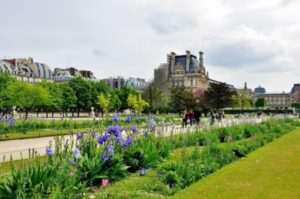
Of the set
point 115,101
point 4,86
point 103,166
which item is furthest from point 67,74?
point 103,166

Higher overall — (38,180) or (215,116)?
(215,116)

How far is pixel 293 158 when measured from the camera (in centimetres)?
1152

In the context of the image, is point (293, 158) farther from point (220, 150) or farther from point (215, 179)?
point (215, 179)

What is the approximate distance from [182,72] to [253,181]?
11210 centimetres

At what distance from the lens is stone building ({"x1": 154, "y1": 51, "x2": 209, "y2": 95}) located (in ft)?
381

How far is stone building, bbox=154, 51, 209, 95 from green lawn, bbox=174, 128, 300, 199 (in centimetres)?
10245

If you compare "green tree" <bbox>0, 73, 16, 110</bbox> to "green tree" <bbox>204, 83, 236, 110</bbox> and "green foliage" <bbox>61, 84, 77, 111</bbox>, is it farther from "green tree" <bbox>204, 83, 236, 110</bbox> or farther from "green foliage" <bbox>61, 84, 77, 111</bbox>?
"green tree" <bbox>204, 83, 236, 110</bbox>

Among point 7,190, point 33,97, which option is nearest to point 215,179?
point 7,190

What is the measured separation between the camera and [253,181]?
7.97m

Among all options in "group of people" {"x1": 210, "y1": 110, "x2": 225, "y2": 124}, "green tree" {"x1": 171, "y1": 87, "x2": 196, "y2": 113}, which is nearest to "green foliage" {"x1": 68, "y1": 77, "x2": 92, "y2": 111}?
"green tree" {"x1": 171, "y1": 87, "x2": 196, "y2": 113}

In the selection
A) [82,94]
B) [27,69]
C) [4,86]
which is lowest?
[82,94]

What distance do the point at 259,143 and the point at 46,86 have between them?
55.8 m

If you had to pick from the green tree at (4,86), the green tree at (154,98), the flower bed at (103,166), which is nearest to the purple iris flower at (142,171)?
the flower bed at (103,166)

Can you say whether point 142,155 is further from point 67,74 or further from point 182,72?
point 67,74
